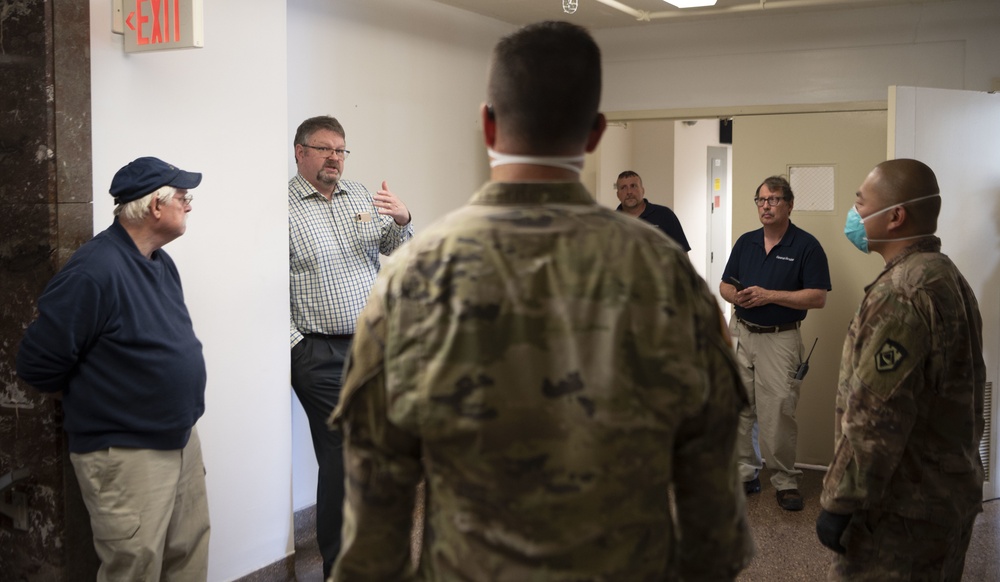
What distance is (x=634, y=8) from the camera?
5734 mm

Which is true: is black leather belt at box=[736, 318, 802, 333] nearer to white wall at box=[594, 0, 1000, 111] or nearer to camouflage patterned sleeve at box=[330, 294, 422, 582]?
white wall at box=[594, 0, 1000, 111]

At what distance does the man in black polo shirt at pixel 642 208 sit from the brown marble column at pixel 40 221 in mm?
3721

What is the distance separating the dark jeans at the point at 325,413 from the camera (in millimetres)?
3607

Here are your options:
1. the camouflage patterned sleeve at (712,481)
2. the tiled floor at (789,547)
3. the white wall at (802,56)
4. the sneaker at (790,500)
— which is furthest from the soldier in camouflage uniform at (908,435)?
the white wall at (802,56)

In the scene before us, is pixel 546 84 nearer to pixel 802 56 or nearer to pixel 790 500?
pixel 790 500

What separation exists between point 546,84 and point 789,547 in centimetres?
347

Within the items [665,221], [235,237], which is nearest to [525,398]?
[235,237]

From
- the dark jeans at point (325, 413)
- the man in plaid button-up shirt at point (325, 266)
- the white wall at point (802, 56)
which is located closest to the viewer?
the dark jeans at point (325, 413)

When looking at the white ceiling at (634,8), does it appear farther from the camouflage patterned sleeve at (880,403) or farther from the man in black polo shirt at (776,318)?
the camouflage patterned sleeve at (880,403)

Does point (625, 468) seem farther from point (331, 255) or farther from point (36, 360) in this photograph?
point (331, 255)

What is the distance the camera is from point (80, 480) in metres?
2.69

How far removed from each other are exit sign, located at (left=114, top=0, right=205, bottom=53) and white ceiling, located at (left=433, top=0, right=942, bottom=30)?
9.21ft

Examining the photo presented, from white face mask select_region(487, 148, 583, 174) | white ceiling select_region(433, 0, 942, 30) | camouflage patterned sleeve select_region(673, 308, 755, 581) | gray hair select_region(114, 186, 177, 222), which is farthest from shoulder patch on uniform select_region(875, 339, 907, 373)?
white ceiling select_region(433, 0, 942, 30)

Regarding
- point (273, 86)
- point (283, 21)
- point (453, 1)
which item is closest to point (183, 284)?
point (273, 86)
